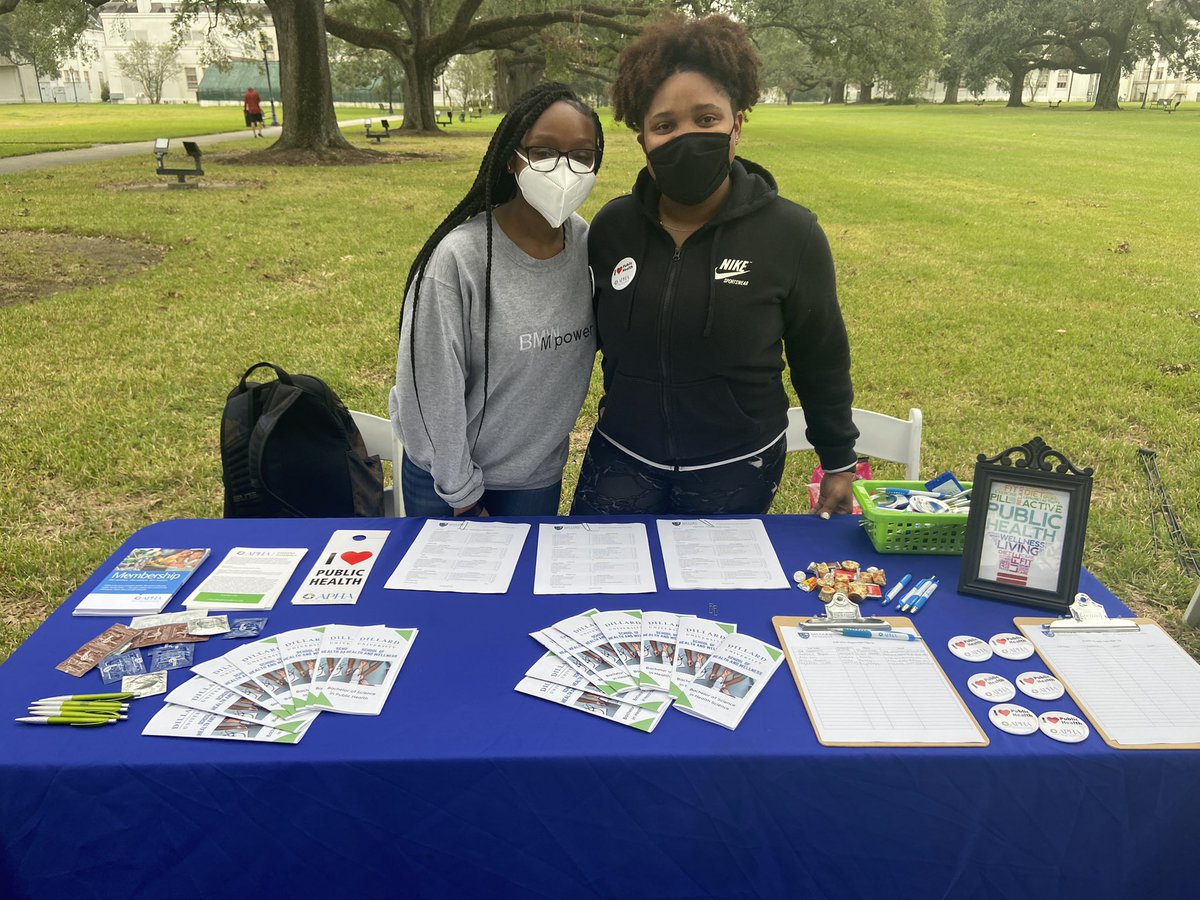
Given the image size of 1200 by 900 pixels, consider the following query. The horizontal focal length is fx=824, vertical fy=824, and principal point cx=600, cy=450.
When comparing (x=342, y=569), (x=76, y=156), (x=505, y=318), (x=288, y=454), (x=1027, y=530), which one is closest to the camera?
(x=1027, y=530)

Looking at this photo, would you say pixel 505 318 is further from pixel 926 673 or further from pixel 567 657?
pixel 926 673

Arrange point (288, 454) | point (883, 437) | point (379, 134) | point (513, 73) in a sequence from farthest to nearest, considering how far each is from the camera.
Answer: point (513, 73)
point (379, 134)
point (883, 437)
point (288, 454)

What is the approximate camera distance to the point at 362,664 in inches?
64.6

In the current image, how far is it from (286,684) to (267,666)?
8cm

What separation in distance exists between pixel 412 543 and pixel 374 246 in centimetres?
816

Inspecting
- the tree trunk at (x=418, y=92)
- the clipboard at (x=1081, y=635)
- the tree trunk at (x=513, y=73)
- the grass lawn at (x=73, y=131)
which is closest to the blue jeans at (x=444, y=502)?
the clipboard at (x=1081, y=635)

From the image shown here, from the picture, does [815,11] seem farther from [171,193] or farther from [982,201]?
[171,193]

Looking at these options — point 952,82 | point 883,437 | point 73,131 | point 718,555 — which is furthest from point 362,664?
point 952,82

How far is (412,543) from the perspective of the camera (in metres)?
2.14

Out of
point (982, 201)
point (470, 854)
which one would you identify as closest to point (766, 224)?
point (470, 854)

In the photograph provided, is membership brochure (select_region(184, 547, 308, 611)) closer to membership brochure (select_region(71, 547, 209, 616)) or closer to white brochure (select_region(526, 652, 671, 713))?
membership brochure (select_region(71, 547, 209, 616))

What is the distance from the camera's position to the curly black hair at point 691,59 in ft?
6.81

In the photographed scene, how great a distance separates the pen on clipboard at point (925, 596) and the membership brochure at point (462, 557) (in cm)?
94

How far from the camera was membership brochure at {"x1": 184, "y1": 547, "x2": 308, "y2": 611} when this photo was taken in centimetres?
187
